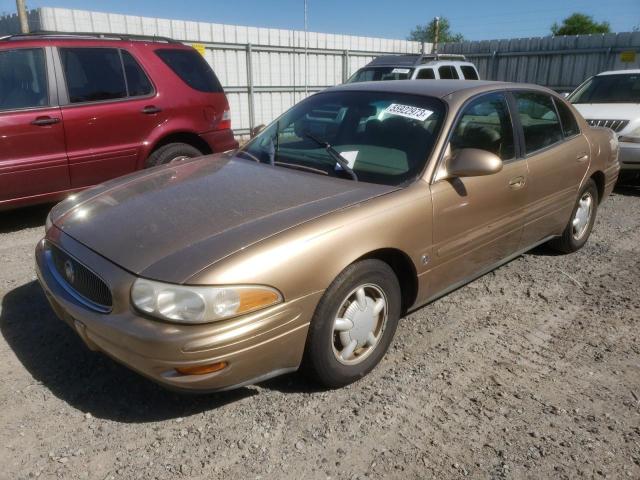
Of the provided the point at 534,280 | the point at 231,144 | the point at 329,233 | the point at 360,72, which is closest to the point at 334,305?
the point at 329,233

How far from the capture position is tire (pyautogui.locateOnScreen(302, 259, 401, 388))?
2572mm

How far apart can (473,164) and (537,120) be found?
4.64 feet

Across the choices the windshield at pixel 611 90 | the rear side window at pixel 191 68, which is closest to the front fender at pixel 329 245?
the rear side window at pixel 191 68

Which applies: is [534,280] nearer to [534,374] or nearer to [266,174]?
[534,374]

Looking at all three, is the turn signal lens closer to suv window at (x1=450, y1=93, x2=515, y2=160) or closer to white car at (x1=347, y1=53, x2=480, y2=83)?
suv window at (x1=450, y1=93, x2=515, y2=160)

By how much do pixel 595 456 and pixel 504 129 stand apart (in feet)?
7.23

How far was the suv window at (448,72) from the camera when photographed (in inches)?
436

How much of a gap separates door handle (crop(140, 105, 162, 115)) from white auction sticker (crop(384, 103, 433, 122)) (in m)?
3.24

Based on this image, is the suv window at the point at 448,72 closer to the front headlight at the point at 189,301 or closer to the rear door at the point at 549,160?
the rear door at the point at 549,160

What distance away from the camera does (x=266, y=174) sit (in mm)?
3273


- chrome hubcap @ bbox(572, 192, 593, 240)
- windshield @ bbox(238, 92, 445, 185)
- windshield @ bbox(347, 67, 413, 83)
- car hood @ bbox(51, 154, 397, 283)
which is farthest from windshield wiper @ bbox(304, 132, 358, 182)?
windshield @ bbox(347, 67, 413, 83)

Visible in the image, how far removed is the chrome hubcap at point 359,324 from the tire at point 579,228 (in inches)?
100

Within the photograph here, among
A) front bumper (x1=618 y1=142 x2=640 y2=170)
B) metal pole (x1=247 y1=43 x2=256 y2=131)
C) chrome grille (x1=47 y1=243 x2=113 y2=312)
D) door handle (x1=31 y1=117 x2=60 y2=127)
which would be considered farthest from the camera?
metal pole (x1=247 y1=43 x2=256 y2=131)

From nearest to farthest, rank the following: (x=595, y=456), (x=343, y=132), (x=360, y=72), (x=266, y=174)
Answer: (x=595, y=456)
(x=266, y=174)
(x=343, y=132)
(x=360, y=72)
